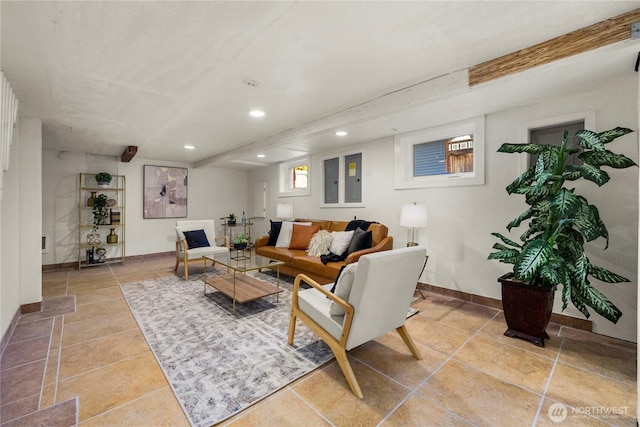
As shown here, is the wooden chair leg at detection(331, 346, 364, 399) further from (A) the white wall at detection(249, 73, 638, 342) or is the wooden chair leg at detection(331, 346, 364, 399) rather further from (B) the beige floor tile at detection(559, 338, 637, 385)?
(A) the white wall at detection(249, 73, 638, 342)

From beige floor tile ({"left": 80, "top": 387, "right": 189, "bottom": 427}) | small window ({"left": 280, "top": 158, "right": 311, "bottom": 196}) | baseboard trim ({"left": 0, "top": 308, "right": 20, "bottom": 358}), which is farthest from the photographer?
small window ({"left": 280, "top": 158, "right": 311, "bottom": 196})

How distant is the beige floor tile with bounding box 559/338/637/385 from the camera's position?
198 cm

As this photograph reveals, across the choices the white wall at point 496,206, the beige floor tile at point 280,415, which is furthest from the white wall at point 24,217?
the white wall at point 496,206

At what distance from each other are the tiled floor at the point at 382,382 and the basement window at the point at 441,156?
1823 millimetres

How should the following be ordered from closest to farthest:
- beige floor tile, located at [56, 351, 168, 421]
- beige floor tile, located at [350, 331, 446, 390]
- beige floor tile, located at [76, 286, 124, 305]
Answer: beige floor tile, located at [56, 351, 168, 421] < beige floor tile, located at [350, 331, 446, 390] < beige floor tile, located at [76, 286, 124, 305]

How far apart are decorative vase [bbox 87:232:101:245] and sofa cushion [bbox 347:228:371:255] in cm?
507

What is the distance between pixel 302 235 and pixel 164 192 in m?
3.83

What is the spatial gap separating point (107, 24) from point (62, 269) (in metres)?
5.45

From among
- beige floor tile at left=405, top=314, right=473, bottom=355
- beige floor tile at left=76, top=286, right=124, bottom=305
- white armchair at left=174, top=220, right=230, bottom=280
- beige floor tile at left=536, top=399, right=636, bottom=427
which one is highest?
white armchair at left=174, top=220, right=230, bottom=280

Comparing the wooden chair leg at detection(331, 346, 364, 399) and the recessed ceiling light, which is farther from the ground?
the recessed ceiling light

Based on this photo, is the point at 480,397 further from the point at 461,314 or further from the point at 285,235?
the point at 285,235

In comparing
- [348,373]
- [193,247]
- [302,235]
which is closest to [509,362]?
[348,373]

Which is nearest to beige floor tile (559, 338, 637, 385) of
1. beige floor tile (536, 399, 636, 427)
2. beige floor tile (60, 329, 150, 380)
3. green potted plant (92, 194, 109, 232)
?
beige floor tile (536, 399, 636, 427)

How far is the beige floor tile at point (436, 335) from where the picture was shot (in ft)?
7.74
